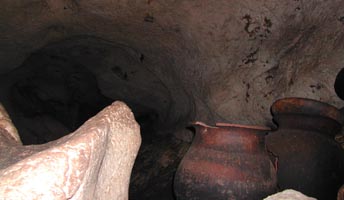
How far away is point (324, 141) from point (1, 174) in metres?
1.66

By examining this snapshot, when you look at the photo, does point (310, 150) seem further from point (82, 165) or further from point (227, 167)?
point (82, 165)

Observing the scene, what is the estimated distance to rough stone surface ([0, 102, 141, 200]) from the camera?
2.56 ft

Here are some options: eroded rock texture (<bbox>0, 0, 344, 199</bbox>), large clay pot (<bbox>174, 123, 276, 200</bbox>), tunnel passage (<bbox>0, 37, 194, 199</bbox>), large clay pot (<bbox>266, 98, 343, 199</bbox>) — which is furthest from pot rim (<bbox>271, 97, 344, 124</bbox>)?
tunnel passage (<bbox>0, 37, 194, 199</bbox>)

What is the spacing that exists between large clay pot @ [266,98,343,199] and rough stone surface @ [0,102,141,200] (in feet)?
3.35

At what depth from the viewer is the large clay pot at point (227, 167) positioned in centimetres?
172

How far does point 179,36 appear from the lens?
280 cm

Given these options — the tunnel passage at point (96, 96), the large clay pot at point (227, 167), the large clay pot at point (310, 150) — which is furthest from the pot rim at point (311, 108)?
the tunnel passage at point (96, 96)

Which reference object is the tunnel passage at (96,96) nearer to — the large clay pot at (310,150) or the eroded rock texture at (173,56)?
the eroded rock texture at (173,56)

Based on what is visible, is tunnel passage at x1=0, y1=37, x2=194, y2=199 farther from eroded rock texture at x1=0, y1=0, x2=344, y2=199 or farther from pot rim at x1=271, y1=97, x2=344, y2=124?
pot rim at x1=271, y1=97, x2=344, y2=124

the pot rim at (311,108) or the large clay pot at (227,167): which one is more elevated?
the pot rim at (311,108)

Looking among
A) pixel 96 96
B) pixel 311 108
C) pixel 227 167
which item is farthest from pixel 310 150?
pixel 96 96

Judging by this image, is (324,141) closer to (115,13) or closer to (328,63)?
(328,63)

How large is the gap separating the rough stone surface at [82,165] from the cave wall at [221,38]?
1476mm

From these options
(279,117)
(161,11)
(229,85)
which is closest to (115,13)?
(161,11)
